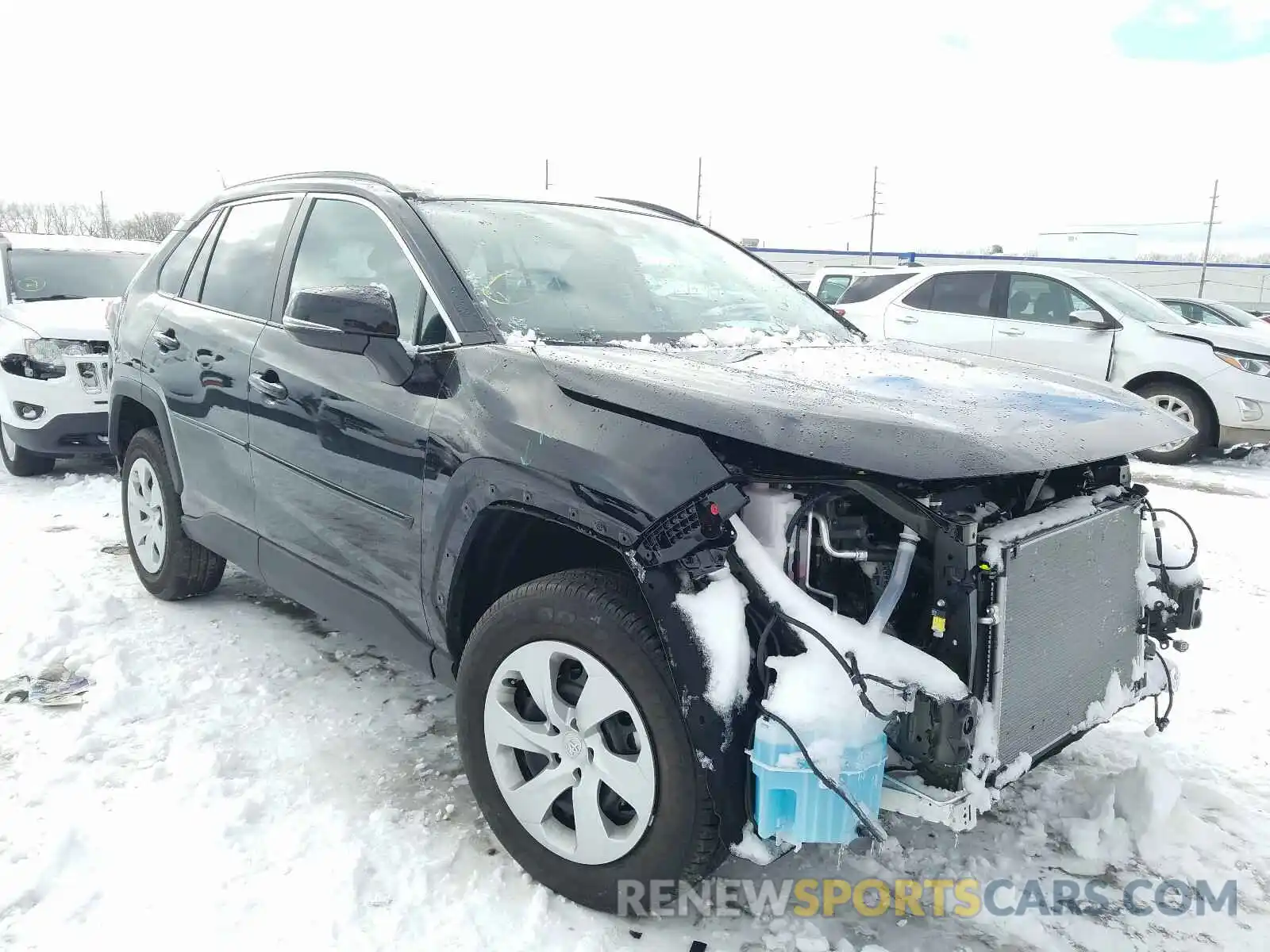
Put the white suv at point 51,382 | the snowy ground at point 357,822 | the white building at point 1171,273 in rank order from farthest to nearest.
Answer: the white building at point 1171,273, the white suv at point 51,382, the snowy ground at point 357,822

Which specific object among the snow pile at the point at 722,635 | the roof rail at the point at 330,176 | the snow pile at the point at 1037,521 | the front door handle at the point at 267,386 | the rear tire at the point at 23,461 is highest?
the roof rail at the point at 330,176

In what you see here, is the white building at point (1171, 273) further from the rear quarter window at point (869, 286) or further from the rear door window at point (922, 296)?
the rear door window at point (922, 296)

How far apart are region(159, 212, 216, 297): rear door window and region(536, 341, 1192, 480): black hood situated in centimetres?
239

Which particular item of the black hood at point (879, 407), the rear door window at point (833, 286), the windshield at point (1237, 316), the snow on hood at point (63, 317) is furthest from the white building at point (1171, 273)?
the black hood at point (879, 407)

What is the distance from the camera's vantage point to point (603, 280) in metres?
3.01

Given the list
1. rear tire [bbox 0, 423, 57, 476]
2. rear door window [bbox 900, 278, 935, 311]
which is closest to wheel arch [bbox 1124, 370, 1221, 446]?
rear door window [bbox 900, 278, 935, 311]

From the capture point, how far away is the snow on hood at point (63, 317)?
6.72 metres

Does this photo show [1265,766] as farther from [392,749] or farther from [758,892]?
[392,749]

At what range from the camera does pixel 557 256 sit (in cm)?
300

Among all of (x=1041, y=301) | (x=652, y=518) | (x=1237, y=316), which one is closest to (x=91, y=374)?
(x=652, y=518)

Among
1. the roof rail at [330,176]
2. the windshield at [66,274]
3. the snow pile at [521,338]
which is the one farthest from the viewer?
the windshield at [66,274]

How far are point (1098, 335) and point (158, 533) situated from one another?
785 cm

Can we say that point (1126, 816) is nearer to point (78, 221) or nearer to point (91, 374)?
point (91, 374)

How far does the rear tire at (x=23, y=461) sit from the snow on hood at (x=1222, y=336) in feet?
30.5
